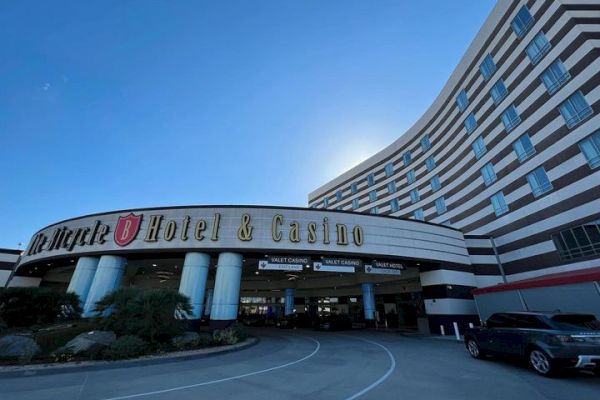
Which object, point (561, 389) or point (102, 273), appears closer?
point (561, 389)

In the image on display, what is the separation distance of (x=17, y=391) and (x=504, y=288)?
22741mm

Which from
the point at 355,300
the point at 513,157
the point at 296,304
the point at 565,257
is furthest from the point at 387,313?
the point at 513,157

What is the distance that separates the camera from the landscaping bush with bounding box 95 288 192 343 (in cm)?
1391

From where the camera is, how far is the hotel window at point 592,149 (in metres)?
18.4

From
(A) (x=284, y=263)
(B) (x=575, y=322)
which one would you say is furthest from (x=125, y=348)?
(B) (x=575, y=322)

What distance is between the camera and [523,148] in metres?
24.0

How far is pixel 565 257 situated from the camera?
20.0m

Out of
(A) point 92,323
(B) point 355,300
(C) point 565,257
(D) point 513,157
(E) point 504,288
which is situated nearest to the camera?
(A) point 92,323

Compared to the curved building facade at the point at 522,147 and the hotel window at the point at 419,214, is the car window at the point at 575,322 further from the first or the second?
the hotel window at the point at 419,214

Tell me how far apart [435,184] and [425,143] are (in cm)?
675

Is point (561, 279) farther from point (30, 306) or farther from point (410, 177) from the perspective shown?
point (30, 306)

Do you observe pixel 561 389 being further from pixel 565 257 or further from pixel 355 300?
pixel 355 300

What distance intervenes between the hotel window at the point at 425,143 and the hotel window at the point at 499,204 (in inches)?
520

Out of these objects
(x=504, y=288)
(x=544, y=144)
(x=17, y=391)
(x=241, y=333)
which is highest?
(x=544, y=144)
